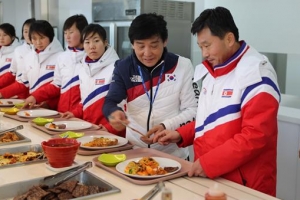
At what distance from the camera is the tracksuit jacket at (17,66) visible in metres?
3.98

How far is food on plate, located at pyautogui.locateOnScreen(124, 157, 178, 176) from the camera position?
1527 millimetres

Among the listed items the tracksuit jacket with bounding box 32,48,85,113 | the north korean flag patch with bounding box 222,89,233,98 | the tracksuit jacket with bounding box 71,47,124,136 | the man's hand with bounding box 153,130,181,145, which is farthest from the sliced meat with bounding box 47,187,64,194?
the tracksuit jacket with bounding box 32,48,85,113

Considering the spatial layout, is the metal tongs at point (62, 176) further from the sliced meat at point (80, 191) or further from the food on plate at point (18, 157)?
the food on plate at point (18, 157)

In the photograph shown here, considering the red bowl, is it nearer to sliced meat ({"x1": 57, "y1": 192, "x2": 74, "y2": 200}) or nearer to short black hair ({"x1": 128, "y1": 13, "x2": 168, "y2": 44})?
sliced meat ({"x1": 57, "y1": 192, "x2": 74, "y2": 200})

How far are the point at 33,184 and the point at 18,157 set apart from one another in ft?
1.21

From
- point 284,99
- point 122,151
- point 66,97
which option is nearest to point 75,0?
point 66,97

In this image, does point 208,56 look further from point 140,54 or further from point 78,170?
point 78,170

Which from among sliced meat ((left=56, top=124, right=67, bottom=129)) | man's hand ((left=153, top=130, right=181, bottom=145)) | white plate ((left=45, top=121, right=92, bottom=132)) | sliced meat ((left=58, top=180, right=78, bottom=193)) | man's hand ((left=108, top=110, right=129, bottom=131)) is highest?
man's hand ((left=108, top=110, right=129, bottom=131))

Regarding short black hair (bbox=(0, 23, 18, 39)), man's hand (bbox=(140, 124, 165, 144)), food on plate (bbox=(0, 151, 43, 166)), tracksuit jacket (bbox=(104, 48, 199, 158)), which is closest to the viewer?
food on plate (bbox=(0, 151, 43, 166))

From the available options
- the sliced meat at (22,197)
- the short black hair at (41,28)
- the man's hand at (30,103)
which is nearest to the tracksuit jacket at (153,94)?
the sliced meat at (22,197)

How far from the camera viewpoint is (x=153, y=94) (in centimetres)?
216

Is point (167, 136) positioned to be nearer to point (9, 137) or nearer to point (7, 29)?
point (9, 137)

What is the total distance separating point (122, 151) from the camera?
188cm

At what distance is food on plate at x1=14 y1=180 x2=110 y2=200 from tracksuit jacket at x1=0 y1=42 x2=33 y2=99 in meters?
2.57
